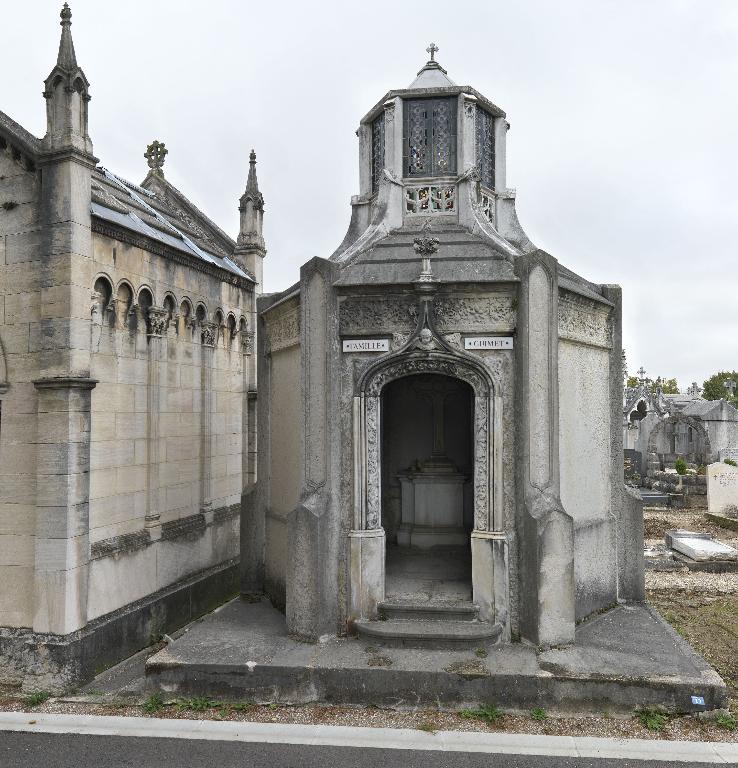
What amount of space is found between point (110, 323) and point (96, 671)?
186 inches

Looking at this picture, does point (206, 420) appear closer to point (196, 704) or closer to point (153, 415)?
point (153, 415)

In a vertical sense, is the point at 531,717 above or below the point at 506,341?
below

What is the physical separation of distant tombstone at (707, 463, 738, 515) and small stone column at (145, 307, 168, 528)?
18.6 metres

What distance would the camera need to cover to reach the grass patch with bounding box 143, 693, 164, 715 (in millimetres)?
6957

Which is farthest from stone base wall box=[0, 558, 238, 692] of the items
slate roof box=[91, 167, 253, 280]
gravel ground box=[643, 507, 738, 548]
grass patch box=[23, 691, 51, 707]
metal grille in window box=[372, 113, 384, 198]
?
gravel ground box=[643, 507, 738, 548]

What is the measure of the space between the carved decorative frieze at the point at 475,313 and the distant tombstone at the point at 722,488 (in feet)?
55.4

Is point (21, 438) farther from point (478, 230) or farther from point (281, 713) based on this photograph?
point (478, 230)

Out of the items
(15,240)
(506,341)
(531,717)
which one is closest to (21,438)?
(15,240)

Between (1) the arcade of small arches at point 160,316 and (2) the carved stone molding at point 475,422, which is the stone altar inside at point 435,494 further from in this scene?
(1) the arcade of small arches at point 160,316

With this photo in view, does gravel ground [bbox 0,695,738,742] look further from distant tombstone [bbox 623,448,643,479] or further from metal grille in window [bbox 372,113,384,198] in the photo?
distant tombstone [bbox 623,448,643,479]

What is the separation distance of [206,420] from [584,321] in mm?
6946

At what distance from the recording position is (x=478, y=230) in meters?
8.90

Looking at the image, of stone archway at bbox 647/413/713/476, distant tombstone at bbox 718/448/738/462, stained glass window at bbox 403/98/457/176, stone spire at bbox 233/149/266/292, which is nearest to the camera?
stained glass window at bbox 403/98/457/176

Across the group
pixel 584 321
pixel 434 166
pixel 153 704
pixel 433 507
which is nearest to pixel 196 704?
pixel 153 704
